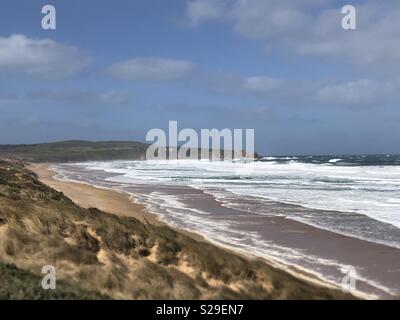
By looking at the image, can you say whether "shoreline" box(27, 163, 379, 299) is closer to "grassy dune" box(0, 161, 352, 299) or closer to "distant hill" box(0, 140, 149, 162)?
"grassy dune" box(0, 161, 352, 299)

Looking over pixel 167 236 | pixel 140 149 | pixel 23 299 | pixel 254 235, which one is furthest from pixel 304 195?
pixel 140 149

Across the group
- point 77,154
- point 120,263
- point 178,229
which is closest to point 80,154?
point 77,154

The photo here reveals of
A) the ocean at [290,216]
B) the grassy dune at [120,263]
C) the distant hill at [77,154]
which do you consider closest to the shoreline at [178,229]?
the ocean at [290,216]

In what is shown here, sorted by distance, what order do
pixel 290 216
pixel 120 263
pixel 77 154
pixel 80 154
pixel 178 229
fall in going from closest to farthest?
1. pixel 120 263
2. pixel 178 229
3. pixel 290 216
4. pixel 77 154
5. pixel 80 154

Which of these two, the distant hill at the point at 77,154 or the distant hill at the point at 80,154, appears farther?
the distant hill at the point at 80,154

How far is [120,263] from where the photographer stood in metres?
9.38

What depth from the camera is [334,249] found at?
13969 mm

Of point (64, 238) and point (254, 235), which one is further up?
point (64, 238)

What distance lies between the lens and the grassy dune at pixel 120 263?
8.16m

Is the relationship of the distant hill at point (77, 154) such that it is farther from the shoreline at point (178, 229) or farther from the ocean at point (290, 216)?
the ocean at point (290, 216)

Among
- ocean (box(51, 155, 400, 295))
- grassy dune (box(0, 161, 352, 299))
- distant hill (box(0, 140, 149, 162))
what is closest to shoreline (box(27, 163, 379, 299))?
ocean (box(51, 155, 400, 295))

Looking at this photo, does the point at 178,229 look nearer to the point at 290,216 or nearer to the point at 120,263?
the point at 290,216
